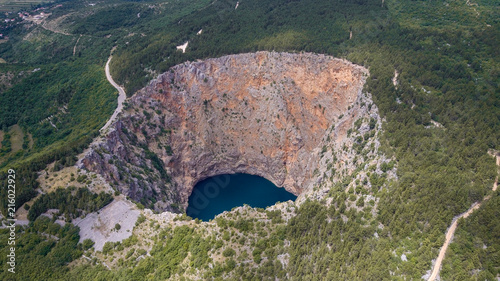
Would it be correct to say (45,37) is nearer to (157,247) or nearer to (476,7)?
(157,247)

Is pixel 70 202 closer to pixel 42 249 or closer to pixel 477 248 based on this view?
pixel 42 249

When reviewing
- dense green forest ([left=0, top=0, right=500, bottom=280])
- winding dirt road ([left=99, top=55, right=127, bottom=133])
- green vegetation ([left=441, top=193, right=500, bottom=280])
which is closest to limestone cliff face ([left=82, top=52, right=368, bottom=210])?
winding dirt road ([left=99, top=55, right=127, bottom=133])

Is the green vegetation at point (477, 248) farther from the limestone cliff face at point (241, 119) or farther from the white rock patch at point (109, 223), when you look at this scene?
the white rock patch at point (109, 223)

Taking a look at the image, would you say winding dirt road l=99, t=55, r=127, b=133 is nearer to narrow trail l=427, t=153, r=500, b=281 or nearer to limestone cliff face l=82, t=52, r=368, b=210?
limestone cliff face l=82, t=52, r=368, b=210

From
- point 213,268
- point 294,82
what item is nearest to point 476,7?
point 294,82

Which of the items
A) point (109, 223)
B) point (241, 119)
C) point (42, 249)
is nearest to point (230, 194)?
point (241, 119)
